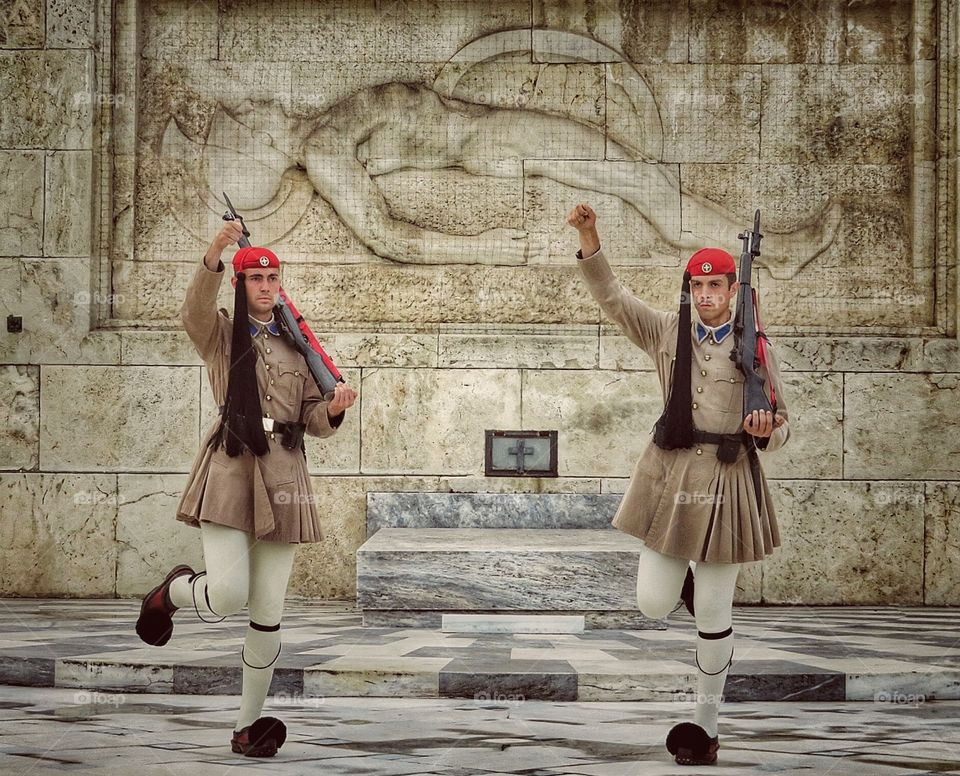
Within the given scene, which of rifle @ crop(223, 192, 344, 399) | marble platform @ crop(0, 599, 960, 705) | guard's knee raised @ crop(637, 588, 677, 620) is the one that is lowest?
marble platform @ crop(0, 599, 960, 705)

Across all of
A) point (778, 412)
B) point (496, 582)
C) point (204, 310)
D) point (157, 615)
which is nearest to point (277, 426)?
point (204, 310)

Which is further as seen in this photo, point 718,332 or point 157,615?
point 157,615

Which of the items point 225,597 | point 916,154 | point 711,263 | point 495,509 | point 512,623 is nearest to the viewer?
point 225,597

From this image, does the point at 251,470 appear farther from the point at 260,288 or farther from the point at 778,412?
the point at 778,412

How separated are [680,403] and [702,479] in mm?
291

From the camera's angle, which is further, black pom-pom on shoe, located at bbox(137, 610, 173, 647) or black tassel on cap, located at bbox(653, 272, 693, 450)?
black pom-pom on shoe, located at bbox(137, 610, 173, 647)

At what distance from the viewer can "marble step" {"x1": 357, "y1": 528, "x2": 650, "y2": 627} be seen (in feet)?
29.2

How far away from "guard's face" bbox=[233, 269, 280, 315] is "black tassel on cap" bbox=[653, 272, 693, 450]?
1.54 meters

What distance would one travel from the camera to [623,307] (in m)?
5.63

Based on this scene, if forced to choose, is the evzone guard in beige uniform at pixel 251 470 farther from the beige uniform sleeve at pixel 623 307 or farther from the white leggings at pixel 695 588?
the white leggings at pixel 695 588

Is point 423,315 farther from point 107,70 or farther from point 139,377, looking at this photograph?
point 107,70

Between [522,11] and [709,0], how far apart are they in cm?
144

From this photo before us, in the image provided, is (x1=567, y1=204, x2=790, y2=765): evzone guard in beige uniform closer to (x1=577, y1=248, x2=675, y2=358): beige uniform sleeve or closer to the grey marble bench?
(x1=577, y1=248, x2=675, y2=358): beige uniform sleeve

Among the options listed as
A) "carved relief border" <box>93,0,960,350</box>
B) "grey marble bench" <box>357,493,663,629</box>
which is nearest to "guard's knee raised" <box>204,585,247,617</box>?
"grey marble bench" <box>357,493,663,629</box>
